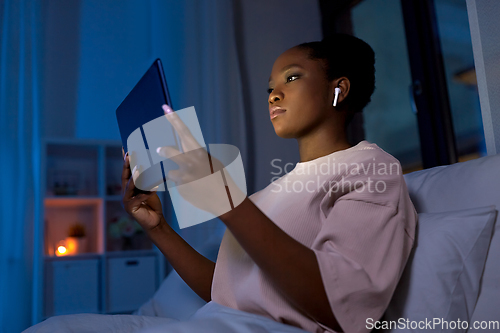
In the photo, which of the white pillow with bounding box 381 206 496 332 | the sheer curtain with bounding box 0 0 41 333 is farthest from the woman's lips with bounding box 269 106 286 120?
the sheer curtain with bounding box 0 0 41 333

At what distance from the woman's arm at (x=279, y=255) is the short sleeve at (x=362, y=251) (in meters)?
0.02

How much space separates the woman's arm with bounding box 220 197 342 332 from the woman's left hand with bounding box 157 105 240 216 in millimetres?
27

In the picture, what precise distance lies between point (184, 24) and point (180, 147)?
2.37 metres

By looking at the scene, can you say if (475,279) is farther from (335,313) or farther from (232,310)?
(232,310)

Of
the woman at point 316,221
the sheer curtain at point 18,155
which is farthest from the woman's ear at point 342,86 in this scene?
the sheer curtain at point 18,155

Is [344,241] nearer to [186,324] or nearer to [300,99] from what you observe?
[186,324]

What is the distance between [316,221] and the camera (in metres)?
0.76

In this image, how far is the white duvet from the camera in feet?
2.02

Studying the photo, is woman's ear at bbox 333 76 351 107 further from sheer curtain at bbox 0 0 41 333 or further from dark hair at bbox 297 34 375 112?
sheer curtain at bbox 0 0 41 333

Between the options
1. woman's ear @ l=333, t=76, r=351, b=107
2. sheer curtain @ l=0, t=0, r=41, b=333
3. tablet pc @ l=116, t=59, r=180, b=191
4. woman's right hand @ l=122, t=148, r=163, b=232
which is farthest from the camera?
sheer curtain @ l=0, t=0, r=41, b=333

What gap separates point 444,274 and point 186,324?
1.53ft

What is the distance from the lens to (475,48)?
1080mm

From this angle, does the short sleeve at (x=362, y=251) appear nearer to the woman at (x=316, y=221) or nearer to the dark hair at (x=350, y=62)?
the woman at (x=316, y=221)

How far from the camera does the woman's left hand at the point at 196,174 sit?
545 mm
